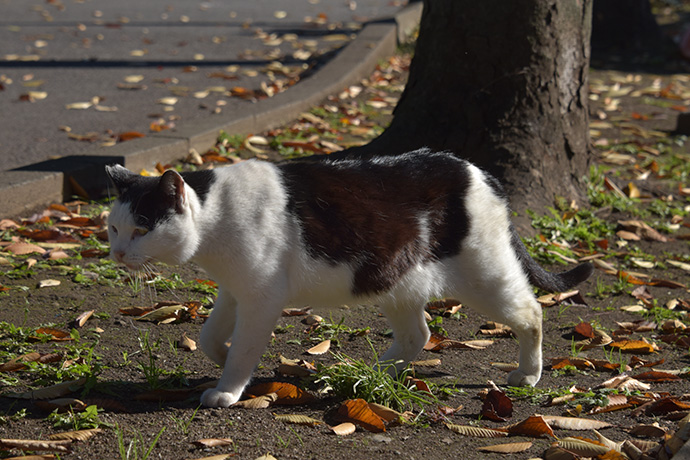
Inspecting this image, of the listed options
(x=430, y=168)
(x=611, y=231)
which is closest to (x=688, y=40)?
(x=611, y=231)

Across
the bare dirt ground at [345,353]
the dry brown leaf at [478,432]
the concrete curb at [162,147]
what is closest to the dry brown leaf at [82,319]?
the bare dirt ground at [345,353]

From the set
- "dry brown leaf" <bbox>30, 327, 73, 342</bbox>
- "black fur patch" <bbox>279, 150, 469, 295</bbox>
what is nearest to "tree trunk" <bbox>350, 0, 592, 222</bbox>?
"black fur patch" <bbox>279, 150, 469, 295</bbox>

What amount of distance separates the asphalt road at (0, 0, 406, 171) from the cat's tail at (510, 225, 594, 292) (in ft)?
12.7

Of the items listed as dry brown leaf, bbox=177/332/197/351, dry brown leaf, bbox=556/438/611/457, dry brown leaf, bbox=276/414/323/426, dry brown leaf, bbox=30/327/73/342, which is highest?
dry brown leaf, bbox=30/327/73/342

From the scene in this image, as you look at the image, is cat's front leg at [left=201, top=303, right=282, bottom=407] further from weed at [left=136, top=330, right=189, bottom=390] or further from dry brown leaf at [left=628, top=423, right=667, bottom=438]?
dry brown leaf at [left=628, top=423, right=667, bottom=438]

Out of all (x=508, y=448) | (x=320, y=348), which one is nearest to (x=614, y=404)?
(x=508, y=448)

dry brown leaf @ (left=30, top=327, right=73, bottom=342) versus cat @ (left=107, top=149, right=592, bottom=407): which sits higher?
cat @ (left=107, top=149, right=592, bottom=407)

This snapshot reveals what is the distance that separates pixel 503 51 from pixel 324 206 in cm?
→ 249

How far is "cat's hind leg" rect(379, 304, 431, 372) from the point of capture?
3426 millimetres

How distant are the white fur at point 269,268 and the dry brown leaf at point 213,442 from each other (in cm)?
26

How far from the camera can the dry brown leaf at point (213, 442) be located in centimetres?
267

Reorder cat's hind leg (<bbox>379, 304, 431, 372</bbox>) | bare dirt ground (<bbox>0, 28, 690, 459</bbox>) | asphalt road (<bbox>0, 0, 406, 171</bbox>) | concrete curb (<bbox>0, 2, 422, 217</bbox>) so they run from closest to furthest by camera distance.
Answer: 1. bare dirt ground (<bbox>0, 28, 690, 459</bbox>)
2. cat's hind leg (<bbox>379, 304, 431, 372</bbox>)
3. concrete curb (<bbox>0, 2, 422, 217</bbox>)
4. asphalt road (<bbox>0, 0, 406, 171</bbox>)

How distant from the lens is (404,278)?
3.13 m

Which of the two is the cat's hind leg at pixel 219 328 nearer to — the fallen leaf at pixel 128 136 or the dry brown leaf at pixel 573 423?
the dry brown leaf at pixel 573 423
